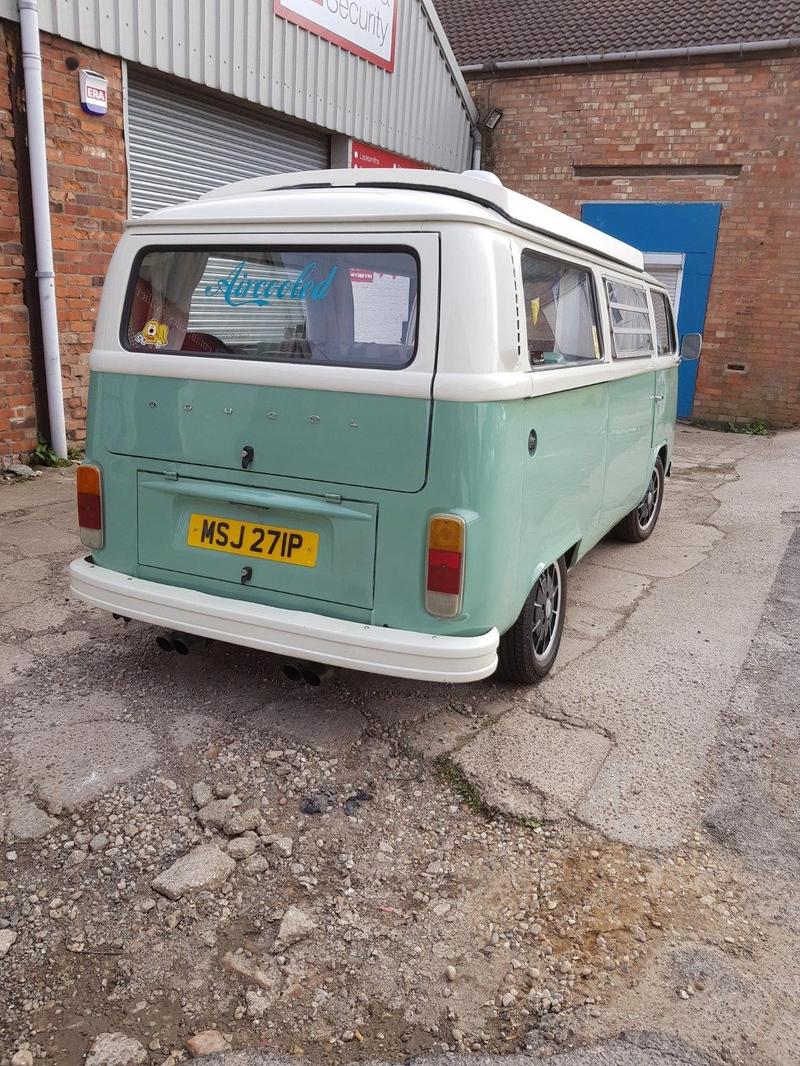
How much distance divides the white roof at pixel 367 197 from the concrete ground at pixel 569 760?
77.7 inches

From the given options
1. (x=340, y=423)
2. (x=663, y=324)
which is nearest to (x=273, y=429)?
(x=340, y=423)

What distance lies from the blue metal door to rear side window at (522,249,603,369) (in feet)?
28.8

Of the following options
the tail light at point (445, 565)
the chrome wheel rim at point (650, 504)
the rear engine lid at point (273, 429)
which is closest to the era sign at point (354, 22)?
the chrome wheel rim at point (650, 504)

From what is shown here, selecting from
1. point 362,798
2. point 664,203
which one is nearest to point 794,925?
point 362,798

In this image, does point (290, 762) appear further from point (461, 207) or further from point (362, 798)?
point (461, 207)

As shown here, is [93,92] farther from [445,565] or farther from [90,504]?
[445,565]

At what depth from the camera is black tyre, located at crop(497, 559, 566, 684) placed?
3707 mm

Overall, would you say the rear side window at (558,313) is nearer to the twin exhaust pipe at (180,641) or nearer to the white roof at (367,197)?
the white roof at (367,197)

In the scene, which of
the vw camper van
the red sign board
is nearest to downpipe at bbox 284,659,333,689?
the vw camper van

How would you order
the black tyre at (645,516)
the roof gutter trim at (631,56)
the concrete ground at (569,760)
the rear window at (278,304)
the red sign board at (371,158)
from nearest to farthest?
1. the concrete ground at (569,760)
2. the rear window at (278,304)
3. the black tyre at (645,516)
4. the red sign board at (371,158)
5. the roof gutter trim at (631,56)

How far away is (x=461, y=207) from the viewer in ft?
9.80

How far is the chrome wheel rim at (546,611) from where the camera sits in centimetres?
383

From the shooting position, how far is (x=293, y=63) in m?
9.48

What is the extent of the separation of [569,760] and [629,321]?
9.19 ft
